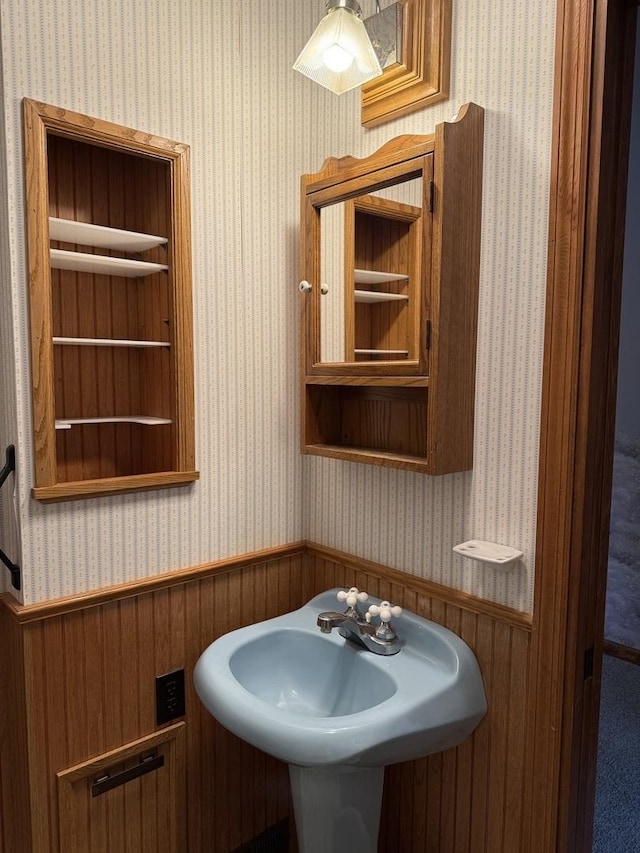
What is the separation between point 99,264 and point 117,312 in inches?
7.7

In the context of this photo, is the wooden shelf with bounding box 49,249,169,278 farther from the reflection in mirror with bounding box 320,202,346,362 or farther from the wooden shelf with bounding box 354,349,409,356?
the wooden shelf with bounding box 354,349,409,356

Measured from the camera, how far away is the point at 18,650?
53.4 inches

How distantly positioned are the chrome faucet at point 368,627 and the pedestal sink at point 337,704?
21mm

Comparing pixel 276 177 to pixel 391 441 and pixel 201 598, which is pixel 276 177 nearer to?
pixel 391 441

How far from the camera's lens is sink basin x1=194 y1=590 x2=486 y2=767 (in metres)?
1.14

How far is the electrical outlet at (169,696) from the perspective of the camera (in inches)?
61.7

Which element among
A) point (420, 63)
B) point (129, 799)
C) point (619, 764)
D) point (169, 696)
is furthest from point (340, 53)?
point (619, 764)

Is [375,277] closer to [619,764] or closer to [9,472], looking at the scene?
[9,472]

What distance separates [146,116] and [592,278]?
3.64 ft

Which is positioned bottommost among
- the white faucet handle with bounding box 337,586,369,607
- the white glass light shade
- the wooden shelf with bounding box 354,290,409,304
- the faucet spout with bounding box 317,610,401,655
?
the faucet spout with bounding box 317,610,401,655

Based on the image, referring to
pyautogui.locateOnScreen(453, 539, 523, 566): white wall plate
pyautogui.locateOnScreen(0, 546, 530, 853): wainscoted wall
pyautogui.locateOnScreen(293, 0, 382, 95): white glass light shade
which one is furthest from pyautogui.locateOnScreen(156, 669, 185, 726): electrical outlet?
pyautogui.locateOnScreen(293, 0, 382, 95): white glass light shade

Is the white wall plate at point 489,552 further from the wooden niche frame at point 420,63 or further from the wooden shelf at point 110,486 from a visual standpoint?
the wooden niche frame at point 420,63

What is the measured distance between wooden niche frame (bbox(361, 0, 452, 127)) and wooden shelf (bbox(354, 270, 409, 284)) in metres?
0.42

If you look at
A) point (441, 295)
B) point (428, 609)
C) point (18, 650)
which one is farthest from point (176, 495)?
point (441, 295)
